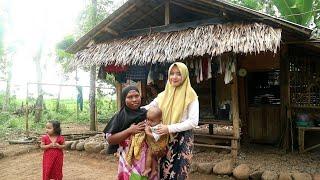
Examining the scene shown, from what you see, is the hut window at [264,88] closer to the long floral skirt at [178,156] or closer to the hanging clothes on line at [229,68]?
the hanging clothes on line at [229,68]

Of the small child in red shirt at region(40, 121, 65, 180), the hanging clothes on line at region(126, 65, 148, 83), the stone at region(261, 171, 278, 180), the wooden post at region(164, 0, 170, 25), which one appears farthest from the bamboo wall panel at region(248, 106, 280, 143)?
the small child in red shirt at region(40, 121, 65, 180)

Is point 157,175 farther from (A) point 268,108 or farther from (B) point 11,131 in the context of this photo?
(B) point 11,131

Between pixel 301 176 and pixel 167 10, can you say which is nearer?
pixel 301 176

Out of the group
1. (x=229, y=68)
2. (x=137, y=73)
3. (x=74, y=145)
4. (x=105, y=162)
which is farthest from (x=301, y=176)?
(x=74, y=145)

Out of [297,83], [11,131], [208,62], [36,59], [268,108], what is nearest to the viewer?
[208,62]

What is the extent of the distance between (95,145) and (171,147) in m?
6.13

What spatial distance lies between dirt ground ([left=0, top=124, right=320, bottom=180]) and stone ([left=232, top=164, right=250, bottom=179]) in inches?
8.6

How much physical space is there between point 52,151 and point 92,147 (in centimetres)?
359

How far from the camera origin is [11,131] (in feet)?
40.4

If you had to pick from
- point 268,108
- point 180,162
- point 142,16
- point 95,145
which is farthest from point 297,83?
point 180,162

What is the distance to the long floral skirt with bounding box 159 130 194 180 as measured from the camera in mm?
3070

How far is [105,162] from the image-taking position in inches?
316

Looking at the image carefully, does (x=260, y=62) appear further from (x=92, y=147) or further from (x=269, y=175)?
(x=92, y=147)

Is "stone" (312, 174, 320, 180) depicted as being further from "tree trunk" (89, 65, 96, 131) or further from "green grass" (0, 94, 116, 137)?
"green grass" (0, 94, 116, 137)
